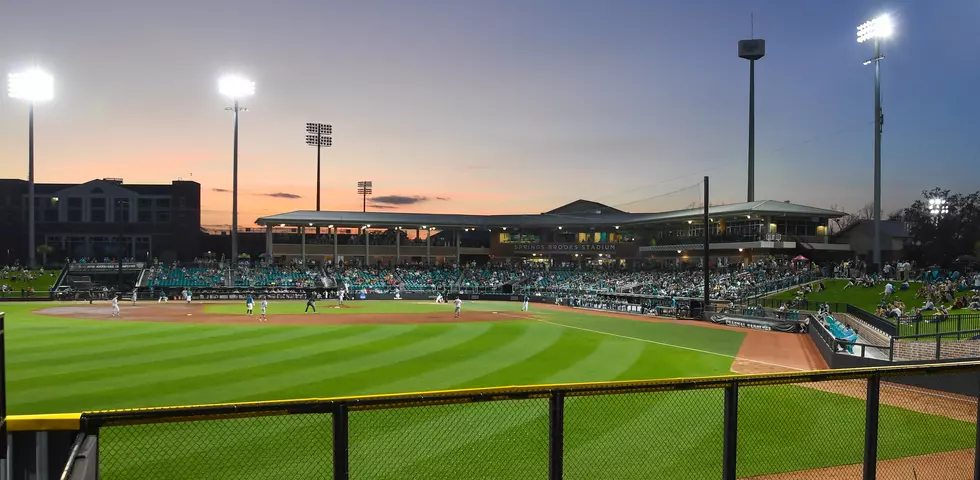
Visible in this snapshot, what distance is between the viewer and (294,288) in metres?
59.2

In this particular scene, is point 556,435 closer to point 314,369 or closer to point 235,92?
point 314,369

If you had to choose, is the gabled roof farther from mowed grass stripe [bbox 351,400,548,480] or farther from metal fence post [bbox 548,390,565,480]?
metal fence post [bbox 548,390,565,480]

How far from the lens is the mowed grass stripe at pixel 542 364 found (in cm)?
1667

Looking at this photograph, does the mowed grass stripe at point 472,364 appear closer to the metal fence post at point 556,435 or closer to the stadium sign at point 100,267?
the metal fence post at point 556,435

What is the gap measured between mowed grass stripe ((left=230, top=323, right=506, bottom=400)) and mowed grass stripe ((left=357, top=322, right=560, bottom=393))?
0.10 meters

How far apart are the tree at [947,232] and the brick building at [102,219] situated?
3174 inches

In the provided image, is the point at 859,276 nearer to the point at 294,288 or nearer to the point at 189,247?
the point at 294,288

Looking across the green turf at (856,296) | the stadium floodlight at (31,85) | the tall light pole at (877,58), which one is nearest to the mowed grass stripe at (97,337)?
the green turf at (856,296)

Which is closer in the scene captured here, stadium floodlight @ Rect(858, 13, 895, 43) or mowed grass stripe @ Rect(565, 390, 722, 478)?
mowed grass stripe @ Rect(565, 390, 722, 478)

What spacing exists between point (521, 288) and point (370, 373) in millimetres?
46189

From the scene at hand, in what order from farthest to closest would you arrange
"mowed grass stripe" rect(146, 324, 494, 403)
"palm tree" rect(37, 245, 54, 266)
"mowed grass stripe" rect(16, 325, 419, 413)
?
"palm tree" rect(37, 245, 54, 266)
"mowed grass stripe" rect(146, 324, 494, 403)
"mowed grass stripe" rect(16, 325, 419, 413)

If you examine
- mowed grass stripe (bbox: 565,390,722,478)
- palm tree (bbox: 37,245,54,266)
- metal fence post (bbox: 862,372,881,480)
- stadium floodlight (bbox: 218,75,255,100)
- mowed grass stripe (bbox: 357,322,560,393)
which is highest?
stadium floodlight (bbox: 218,75,255,100)

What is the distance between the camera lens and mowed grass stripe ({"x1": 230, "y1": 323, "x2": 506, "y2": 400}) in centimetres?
1540

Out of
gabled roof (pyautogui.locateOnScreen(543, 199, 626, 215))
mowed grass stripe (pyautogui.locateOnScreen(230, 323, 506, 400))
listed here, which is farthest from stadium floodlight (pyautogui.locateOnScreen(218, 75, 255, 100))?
gabled roof (pyautogui.locateOnScreen(543, 199, 626, 215))
